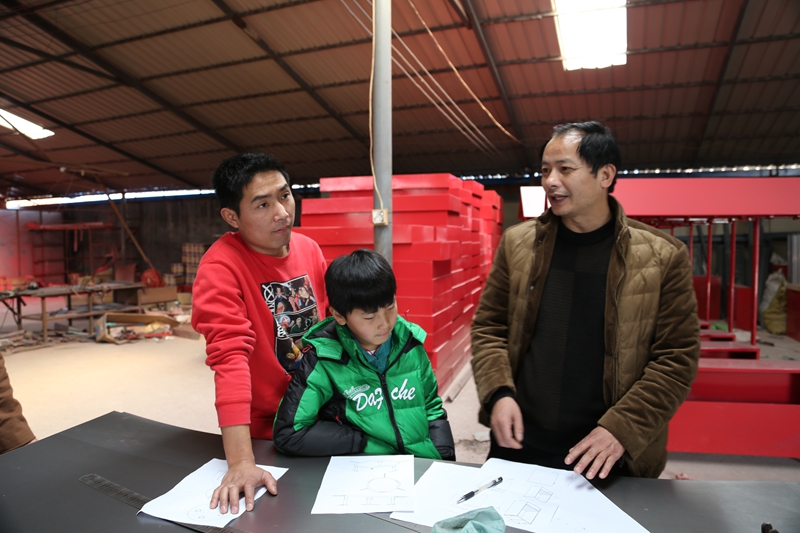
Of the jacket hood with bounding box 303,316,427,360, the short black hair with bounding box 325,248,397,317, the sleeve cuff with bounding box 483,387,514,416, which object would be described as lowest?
the sleeve cuff with bounding box 483,387,514,416

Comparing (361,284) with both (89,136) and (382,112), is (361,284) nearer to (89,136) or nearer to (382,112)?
(382,112)

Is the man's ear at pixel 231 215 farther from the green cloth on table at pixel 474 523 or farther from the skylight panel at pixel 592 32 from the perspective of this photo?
the skylight panel at pixel 592 32

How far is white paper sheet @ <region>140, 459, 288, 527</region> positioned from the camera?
1.10 metres

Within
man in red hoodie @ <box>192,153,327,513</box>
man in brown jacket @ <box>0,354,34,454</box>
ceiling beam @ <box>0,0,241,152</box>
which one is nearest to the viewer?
Answer: man in red hoodie @ <box>192,153,327,513</box>

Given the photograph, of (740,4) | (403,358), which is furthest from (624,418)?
(740,4)

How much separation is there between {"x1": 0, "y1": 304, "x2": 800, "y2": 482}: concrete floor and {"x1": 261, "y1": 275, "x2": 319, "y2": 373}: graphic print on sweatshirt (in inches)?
90.6

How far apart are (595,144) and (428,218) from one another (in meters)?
2.94

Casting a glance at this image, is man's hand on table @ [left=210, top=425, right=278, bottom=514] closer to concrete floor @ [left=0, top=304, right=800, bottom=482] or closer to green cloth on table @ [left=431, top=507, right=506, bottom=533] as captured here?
green cloth on table @ [left=431, top=507, right=506, bottom=533]

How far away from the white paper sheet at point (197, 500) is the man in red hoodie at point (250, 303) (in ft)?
0.22

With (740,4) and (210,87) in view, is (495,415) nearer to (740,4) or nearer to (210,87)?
(740,4)

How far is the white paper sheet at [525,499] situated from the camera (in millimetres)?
1054

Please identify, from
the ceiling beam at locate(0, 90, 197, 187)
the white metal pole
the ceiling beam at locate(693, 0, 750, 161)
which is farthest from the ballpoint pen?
the ceiling beam at locate(0, 90, 197, 187)

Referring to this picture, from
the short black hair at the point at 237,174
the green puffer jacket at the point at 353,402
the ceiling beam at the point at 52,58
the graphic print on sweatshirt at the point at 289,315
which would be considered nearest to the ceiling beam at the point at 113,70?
the ceiling beam at the point at 52,58

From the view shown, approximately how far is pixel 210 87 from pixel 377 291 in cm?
941
